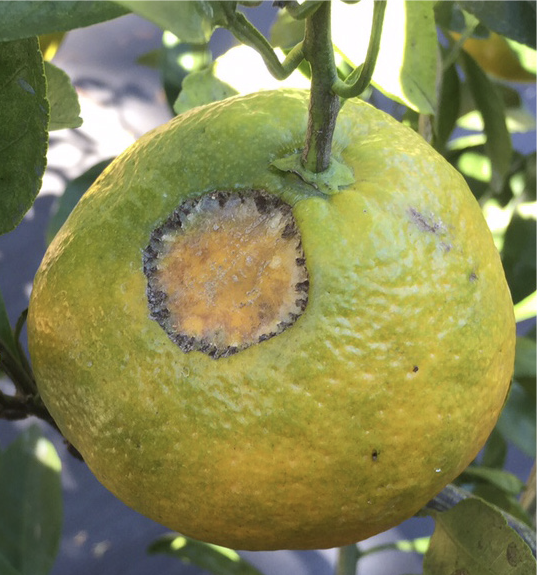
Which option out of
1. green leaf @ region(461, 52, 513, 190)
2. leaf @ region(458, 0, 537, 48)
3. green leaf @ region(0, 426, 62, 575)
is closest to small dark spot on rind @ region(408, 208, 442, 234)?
leaf @ region(458, 0, 537, 48)

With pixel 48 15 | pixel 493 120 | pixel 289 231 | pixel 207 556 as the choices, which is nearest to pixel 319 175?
pixel 289 231

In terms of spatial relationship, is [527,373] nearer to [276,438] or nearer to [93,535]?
[276,438]

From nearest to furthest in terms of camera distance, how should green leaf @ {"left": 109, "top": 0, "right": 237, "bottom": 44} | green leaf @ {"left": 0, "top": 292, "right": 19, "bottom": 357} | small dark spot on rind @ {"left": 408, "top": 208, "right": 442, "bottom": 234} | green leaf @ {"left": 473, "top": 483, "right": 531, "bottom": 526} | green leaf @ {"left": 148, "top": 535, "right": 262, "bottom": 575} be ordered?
green leaf @ {"left": 109, "top": 0, "right": 237, "bottom": 44} → small dark spot on rind @ {"left": 408, "top": 208, "right": 442, "bottom": 234} → green leaf @ {"left": 0, "top": 292, "right": 19, "bottom": 357} → green leaf @ {"left": 473, "top": 483, "right": 531, "bottom": 526} → green leaf @ {"left": 148, "top": 535, "right": 262, "bottom": 575}

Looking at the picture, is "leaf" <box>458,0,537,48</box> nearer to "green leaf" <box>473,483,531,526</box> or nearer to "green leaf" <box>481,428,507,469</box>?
"green leaf" <box>473,483,531,526</box>

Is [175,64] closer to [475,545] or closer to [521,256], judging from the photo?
[521,256]

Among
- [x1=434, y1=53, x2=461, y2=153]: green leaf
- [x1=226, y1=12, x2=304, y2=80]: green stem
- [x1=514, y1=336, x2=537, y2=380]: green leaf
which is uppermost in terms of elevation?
[x1=226, y1=12, x2=304, y2=80]: green stem

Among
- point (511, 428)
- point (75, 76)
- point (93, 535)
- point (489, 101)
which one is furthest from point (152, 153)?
point (75, 76)
